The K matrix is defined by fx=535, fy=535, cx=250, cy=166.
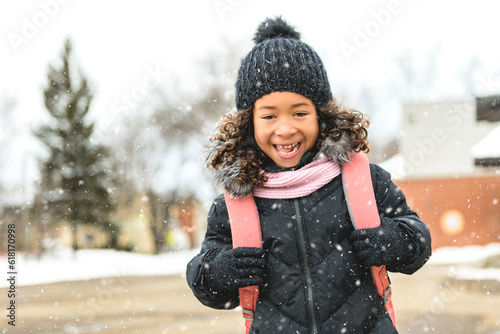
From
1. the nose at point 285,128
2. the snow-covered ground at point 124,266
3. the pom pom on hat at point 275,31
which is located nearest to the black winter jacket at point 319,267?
the nose at point 285,128

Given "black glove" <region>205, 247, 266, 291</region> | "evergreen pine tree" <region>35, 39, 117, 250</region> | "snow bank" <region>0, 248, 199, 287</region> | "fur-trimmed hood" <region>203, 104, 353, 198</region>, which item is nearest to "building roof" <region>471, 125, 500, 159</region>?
"snow bank" <region>0, 248, 199, 287</region>

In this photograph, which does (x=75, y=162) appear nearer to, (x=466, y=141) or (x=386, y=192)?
(x=466, y=141)

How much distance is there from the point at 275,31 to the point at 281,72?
1.15ft

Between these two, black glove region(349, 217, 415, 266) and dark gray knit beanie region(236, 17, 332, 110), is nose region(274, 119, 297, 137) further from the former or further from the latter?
black glove region(349, 217, 415, 266)

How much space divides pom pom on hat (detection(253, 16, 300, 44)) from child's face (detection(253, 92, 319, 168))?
1.31 feet

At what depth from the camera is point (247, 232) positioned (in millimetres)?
2057

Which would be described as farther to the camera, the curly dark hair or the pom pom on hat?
the pom pom on hat

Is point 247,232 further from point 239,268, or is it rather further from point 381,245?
point 381,245

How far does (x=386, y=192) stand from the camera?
2.10 m

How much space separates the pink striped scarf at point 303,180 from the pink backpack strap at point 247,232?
95mm

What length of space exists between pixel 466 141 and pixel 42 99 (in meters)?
20.3

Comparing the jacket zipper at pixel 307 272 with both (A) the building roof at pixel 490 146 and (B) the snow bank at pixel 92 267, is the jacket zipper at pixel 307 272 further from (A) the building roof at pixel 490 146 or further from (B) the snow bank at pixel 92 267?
(A) the building roof at pixel 490 146

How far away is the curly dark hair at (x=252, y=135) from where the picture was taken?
216 cm

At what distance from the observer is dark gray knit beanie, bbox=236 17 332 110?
2184mm
